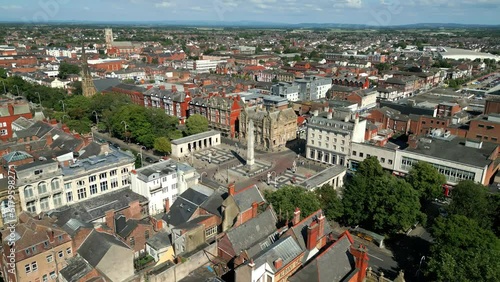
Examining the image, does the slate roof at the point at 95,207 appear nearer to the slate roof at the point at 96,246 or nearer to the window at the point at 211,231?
the slate roof at the point at 96,246

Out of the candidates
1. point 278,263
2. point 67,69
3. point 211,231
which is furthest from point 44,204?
point 67,69

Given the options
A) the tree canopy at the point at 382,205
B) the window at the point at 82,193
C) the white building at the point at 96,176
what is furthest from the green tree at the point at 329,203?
the window at the point at 82,193

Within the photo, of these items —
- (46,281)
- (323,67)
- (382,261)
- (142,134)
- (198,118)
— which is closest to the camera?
(46,281)

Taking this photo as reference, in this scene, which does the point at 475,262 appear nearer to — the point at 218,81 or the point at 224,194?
the point at 224,194

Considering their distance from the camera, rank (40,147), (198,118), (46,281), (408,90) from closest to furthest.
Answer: (46,281)
(40,147)
(198,118)
(408,90)

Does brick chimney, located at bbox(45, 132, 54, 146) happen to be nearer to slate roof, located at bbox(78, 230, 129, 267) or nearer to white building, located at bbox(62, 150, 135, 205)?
white building, located at bbox(62, 150, 135, 205)

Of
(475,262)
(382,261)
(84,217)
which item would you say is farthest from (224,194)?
(475,262)

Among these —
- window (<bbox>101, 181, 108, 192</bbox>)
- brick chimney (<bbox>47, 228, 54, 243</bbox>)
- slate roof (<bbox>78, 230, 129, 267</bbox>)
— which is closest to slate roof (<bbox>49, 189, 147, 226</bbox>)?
brick chimney (<bbox>47, 228, 54, 243</bbox>)

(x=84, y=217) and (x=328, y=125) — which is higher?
(x=328, y=125)
